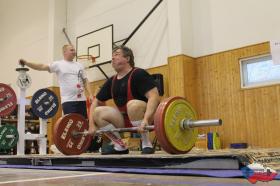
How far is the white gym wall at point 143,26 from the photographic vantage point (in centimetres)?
524

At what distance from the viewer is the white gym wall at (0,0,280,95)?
5242 mm

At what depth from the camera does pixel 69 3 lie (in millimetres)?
7992

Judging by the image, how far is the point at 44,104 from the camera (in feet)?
12.4

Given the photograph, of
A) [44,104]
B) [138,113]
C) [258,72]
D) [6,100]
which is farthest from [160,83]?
[138,113]

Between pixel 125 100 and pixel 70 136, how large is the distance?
626 mm

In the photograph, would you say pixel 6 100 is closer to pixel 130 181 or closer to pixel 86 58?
pixel 130 181

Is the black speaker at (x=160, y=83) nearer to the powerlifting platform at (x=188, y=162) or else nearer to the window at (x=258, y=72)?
the window at (x=258, y=72)

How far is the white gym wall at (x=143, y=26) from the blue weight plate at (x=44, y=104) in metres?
2.42

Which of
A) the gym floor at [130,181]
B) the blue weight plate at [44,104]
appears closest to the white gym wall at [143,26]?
the blue weight plate at [44,104]

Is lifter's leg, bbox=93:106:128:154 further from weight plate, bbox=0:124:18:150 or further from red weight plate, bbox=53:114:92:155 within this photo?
weight plate, bbox=0:124:18:150

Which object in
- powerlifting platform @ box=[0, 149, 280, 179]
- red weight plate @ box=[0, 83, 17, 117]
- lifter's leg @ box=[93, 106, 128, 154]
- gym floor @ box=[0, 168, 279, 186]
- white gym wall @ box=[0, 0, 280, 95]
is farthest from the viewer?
white gym wall @ box=[0, 0, 280, 95]

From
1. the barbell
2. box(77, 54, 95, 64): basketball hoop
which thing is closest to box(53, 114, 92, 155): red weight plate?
the barbell

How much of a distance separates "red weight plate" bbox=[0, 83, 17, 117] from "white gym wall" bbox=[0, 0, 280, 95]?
270 cm

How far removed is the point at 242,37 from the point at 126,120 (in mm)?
3300
